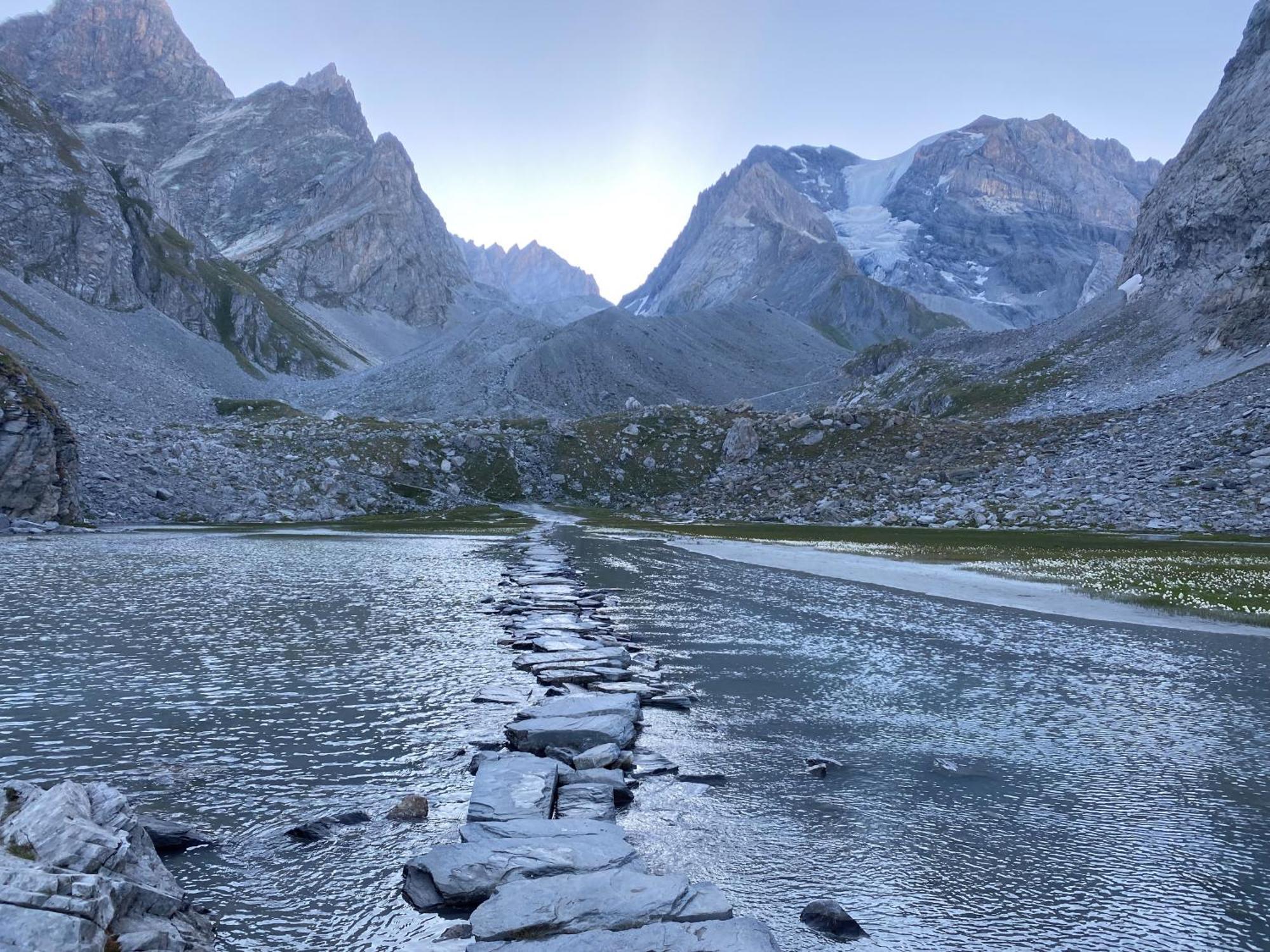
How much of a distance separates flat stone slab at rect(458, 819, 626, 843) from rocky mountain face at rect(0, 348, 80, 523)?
60.7 m

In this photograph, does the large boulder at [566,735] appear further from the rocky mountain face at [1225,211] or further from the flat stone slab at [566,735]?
the rocky mountain face at [1225,211]

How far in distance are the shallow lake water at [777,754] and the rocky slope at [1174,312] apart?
98.9 metres

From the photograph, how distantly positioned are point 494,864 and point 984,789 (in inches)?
292

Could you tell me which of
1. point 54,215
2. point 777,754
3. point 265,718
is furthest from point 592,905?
point 54,215

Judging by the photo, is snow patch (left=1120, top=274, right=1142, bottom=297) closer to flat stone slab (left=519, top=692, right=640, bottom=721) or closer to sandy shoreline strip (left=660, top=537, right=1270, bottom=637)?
sandy shoreline strip (left=660, top=537, right=1270, bottom=637)

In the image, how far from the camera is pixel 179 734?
493 inches

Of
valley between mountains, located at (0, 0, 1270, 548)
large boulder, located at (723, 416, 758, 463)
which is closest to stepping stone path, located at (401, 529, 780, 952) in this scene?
valley between mountains, located at (0, 0, 1270, 548)

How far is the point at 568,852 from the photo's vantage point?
28.3 feet

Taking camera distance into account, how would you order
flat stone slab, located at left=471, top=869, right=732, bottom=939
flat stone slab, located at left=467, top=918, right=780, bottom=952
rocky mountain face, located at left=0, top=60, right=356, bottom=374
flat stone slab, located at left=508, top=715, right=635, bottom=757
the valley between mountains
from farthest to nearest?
rocky mountain face, located at left=0, top=60, right=356, bottom=374 → the valley between mountains → flat stone slab, located at left=508, top=715, right=635, bottom=757 → flat stone slab, located at left=471, top=869, right=732, bottom=939 → flat stone slab, located at left=467, top=918, right=780, bottom=952

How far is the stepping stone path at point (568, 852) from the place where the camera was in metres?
6.94

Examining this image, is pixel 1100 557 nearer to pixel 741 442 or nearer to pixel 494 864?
pixel 494 864

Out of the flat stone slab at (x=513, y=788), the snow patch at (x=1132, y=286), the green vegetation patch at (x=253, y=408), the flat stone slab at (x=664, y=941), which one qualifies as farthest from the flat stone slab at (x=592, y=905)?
the snow patch at (x=1132, y=286)

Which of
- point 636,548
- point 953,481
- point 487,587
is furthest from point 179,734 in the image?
point 953,481

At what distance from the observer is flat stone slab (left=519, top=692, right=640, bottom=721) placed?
45.5ft
